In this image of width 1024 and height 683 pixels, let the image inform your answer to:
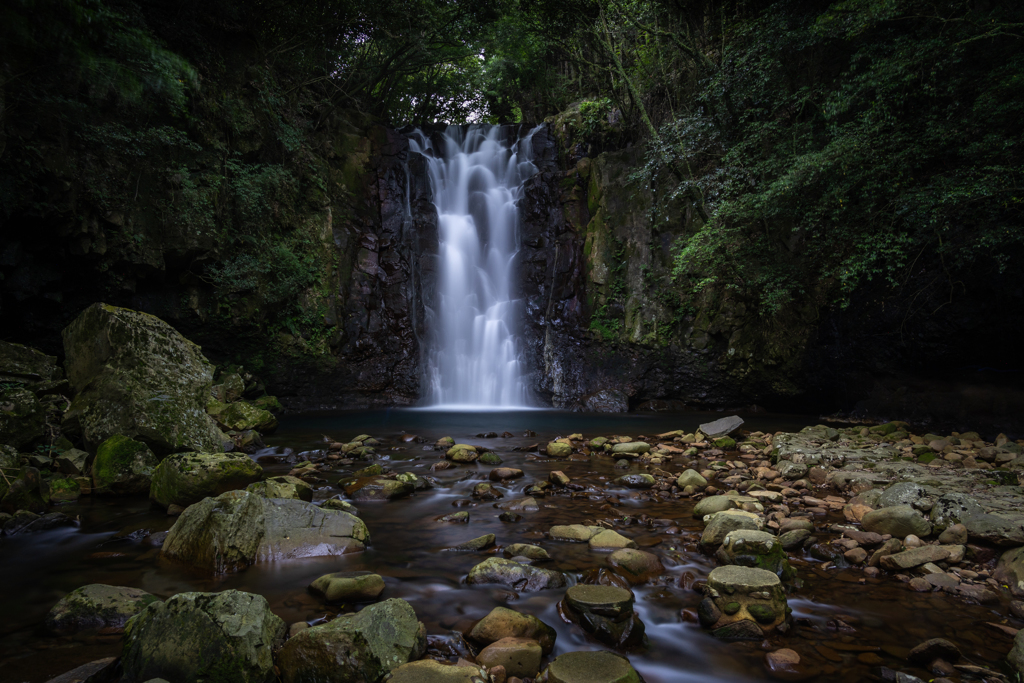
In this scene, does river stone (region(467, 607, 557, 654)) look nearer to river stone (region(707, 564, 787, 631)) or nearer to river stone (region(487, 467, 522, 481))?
river stone (region(707, 564, 787, 631))

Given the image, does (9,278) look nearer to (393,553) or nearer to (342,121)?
(393,553)

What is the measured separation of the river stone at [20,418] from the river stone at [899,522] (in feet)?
27.2

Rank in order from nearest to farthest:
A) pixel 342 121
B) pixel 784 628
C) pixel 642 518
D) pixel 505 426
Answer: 1. pixel 784 628
2. pixel 642 518
3. pixel 505 426
4. pixel 342 121

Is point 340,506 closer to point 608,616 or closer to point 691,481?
point 608,616

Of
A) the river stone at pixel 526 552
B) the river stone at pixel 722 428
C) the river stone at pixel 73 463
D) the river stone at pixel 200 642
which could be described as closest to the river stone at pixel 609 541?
the river stone at pixel 526 552

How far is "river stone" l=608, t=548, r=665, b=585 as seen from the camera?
323 centimetres

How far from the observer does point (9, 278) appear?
8.50 metres

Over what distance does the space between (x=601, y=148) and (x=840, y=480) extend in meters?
14.9

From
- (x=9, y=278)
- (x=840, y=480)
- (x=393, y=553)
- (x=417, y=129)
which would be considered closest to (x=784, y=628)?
(x=393, y=553)

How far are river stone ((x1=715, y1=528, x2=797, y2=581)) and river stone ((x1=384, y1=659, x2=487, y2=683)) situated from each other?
A: 203 centimetres

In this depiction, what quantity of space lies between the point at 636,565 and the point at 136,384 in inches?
244

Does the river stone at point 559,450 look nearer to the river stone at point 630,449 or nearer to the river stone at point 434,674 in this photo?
the river stone at point 630,449

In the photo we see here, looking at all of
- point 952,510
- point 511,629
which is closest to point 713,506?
point 952,510

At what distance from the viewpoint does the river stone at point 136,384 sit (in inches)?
222
